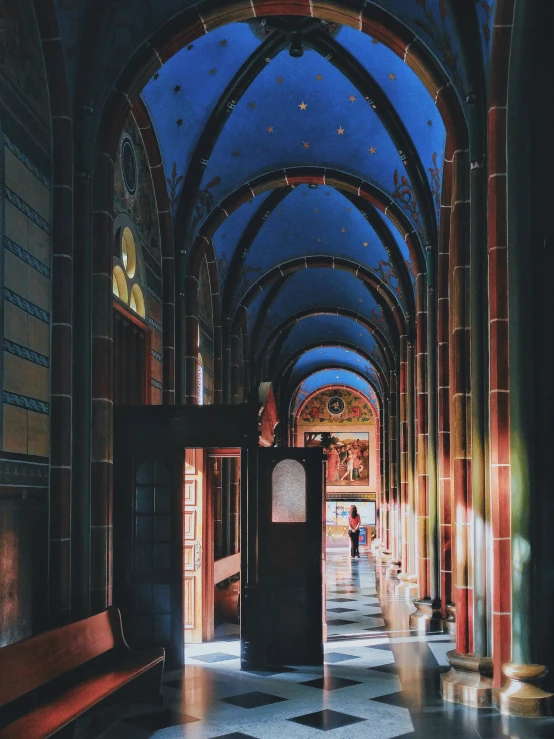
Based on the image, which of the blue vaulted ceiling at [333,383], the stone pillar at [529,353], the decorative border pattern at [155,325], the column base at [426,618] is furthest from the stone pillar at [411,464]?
the blue vaulted ceiling at [333,383]

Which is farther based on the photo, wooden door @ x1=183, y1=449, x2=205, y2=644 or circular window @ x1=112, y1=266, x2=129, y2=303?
wooden door @ x1=183, y1=449, x2=205, y2=644

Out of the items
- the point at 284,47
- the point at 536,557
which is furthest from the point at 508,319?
the point at 284,47

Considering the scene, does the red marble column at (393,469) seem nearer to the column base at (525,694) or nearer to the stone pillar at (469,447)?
the stone pillar at (469,447)

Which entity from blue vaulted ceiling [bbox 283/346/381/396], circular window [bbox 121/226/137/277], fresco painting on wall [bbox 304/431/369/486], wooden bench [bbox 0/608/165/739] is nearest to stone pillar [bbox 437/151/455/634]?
circular window [bbox 121/226/137/277]

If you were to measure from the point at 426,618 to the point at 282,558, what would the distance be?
3.17 meters

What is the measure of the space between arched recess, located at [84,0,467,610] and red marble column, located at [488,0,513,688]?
3.79 ft

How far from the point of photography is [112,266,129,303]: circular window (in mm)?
10422

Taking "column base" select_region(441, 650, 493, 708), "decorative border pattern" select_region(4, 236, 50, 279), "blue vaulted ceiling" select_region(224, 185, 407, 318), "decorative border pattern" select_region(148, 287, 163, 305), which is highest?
"blue vaulted ceiling" select_region(224, 185, 407, 318)

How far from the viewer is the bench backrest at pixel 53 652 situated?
572 cm

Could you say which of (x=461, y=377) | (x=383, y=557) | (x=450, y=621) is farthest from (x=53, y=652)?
(x=383, y=557)

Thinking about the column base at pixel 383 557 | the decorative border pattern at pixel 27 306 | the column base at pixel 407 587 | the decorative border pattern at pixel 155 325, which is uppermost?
the decorative border pattern at pixel 155 325

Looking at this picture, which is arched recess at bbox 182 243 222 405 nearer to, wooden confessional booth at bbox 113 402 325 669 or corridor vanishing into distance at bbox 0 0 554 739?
corridor vanishing into distance at bbox 0 0 554 739

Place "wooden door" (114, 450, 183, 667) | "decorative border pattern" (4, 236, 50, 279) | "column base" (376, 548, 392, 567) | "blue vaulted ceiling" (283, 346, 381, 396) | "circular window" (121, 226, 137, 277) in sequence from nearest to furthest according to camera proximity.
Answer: "decorative border pattern" (4, 236, 50, 279)
"wooden door" (114, 450, 183, 667)
"circular window" (121, 226, 137, 277)
"column base" (376, 548, 392, 567)
"blue vaulted ceiling" (283, 346, 381, 396)

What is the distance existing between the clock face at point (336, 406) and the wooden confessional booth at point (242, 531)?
29460 millimetres
